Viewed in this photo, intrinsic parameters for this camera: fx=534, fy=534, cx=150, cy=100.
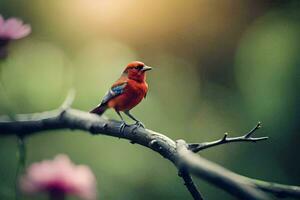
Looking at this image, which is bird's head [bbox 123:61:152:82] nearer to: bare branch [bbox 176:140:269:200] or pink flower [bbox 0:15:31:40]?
pink flower [bbox 0:15:31:40]

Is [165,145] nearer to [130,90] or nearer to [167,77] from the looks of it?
[130,90]

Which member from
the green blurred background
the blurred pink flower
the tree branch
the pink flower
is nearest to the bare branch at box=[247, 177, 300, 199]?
the tree branch

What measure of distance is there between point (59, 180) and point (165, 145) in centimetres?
17

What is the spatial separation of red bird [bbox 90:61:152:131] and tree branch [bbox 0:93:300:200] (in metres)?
0.09

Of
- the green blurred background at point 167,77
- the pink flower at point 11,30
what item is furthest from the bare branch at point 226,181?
the green blurred background at point 167,77

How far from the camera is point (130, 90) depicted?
0.97 metres

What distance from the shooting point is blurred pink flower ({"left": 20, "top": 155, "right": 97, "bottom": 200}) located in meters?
0.72

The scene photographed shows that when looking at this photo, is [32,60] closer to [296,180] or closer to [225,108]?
[225,108]

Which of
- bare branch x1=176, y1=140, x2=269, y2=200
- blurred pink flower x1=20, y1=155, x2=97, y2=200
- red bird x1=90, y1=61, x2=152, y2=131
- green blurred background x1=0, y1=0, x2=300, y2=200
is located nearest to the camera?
bare branch x1=176, y1=140, x2=269, y2=200

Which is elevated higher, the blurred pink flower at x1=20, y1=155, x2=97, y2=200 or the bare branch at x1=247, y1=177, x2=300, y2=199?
the bare branch at x1=247, y1=177, x2=300, y2=199

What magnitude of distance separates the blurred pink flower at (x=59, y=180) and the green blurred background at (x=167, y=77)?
69cm

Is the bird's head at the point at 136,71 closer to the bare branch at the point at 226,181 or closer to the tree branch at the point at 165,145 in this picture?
the tree branch at the point at 165,145

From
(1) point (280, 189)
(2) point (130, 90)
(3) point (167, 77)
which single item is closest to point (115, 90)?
(2) point (130, 90)

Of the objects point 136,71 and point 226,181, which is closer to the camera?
point 226,181
